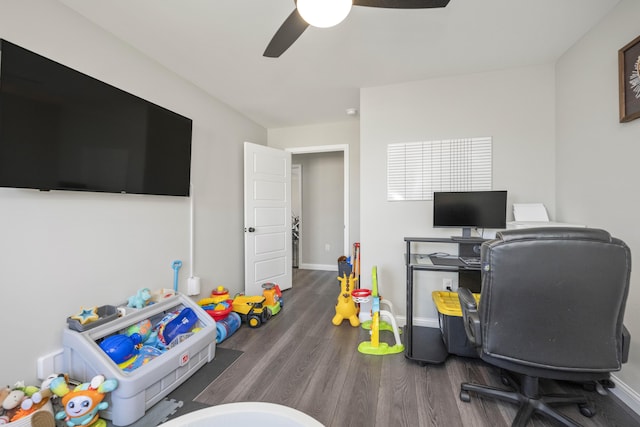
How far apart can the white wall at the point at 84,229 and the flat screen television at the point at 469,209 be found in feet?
7.87

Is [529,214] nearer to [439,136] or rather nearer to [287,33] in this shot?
[439,136]

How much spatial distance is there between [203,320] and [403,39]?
8.77ft

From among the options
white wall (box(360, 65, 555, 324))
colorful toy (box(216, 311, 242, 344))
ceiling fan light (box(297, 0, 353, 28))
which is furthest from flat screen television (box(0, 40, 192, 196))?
white wall (box(360, 65, 555, 324))

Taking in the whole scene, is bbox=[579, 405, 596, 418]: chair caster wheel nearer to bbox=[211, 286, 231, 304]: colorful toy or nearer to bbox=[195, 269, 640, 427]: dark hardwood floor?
bbox=[195, 269, 640, 427]: dark hardwood floor

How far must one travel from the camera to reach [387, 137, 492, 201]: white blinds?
243 centimetres

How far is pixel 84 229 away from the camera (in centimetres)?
175

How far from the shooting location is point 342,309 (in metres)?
2.66

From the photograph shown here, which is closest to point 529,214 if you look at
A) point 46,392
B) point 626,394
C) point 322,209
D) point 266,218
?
point 626,394

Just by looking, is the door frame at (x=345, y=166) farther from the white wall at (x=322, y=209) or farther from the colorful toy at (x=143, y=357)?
the colorful toy at (x=143, y=357)

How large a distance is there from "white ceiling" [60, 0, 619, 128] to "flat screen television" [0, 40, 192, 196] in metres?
0.50

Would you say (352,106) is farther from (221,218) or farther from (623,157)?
(623,157)

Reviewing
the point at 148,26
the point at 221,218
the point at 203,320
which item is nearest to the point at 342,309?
the point at 203,320

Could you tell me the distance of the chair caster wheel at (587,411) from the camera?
144 cm

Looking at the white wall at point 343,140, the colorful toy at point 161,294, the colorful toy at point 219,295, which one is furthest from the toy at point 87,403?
the white wall at point 343,140
